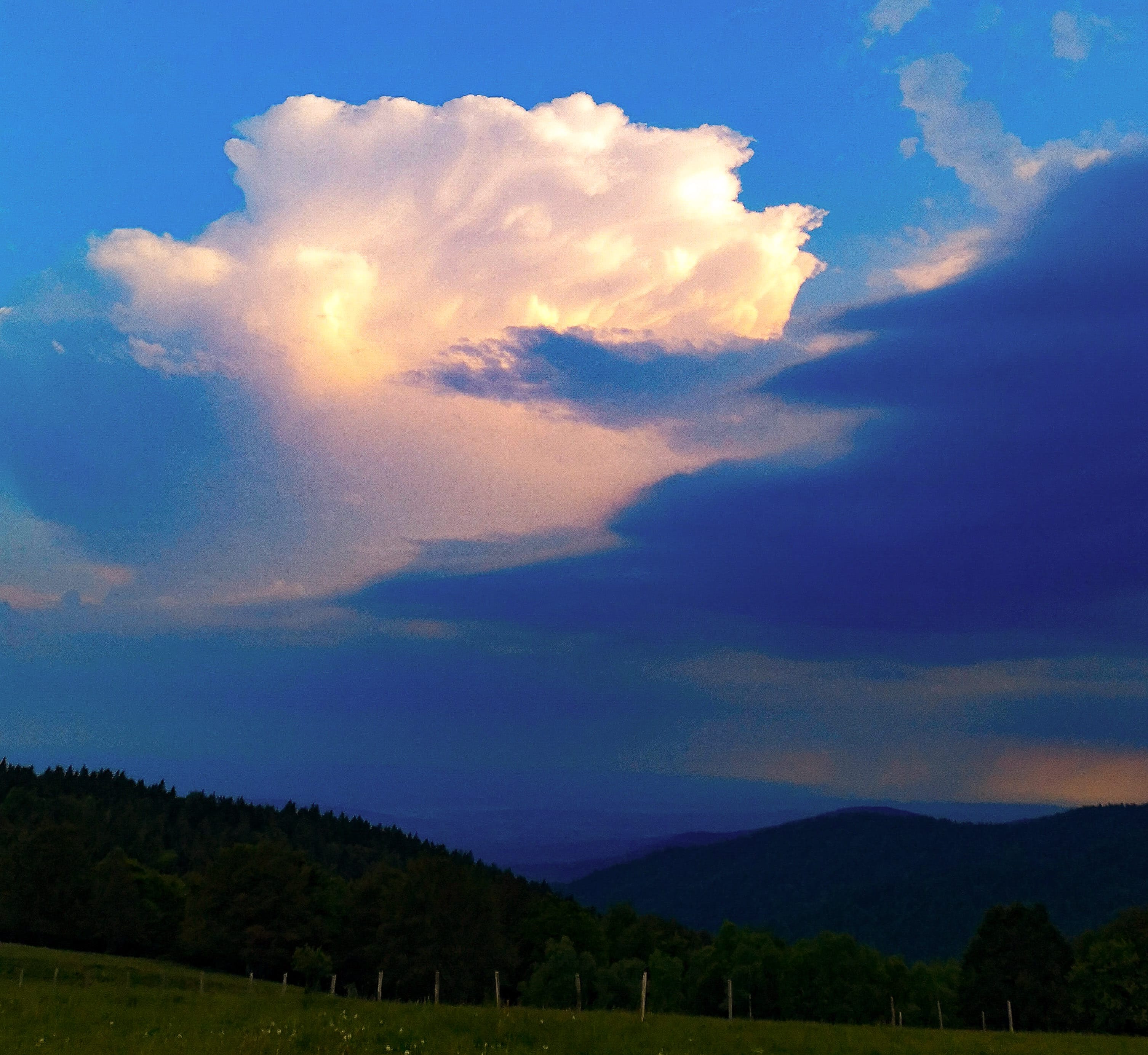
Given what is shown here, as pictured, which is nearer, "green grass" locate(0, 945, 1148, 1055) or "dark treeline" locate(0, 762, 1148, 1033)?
"green grass" locate(0, 945, 1148, 1055)

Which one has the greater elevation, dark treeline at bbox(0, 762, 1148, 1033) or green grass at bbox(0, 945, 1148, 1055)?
green grass at bbox(0, 945, 1148, 1055)

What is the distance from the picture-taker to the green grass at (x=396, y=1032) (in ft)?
72.8

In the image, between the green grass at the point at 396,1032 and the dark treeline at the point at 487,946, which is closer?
the green grass at the point at 396,1032

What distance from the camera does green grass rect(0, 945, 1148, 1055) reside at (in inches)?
874

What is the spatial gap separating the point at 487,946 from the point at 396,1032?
97697 mm

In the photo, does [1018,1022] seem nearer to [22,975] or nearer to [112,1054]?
[22,975]

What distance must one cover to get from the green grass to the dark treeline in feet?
245

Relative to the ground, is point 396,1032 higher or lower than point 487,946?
higher

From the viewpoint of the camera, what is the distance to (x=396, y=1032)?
23.7 meters

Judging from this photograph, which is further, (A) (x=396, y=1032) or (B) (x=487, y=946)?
(B) (x=487, y=946)

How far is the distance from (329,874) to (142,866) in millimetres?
26651

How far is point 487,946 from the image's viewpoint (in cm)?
11469

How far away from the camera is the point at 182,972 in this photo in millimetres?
96875

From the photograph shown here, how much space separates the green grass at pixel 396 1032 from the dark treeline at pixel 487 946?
74.5 m
